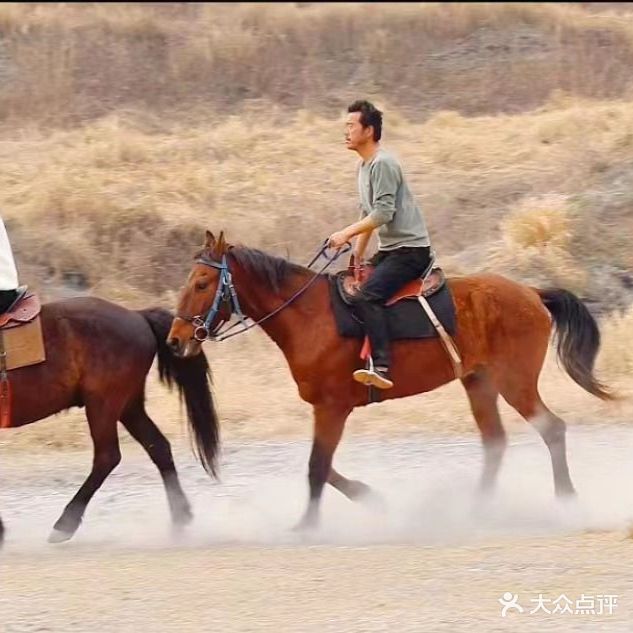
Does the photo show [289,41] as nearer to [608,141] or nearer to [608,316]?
[608,141]

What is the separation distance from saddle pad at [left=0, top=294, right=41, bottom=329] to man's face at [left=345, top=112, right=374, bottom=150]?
230 cm

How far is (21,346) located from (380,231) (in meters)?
2.48

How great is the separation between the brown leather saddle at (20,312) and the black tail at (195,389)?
0.82 metres

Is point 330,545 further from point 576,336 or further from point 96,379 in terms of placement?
point 576,336

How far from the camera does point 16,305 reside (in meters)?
8.80

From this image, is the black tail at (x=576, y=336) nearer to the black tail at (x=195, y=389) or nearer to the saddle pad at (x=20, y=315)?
the black tail at (x=195, y=389)

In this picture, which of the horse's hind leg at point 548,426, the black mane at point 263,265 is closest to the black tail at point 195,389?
the black mane at point 263,265

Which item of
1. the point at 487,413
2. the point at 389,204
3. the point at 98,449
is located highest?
the point at 389,204

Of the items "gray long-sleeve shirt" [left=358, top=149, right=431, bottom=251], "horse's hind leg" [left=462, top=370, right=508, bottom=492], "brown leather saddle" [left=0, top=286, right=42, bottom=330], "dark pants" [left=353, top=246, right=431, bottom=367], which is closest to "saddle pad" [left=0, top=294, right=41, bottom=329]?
"brown leather saddle" [left=0, top=286, right=42, bottom=330]

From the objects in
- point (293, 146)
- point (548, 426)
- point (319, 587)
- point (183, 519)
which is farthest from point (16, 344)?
point (293, 146)

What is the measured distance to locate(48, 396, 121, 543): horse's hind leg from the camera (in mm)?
8820

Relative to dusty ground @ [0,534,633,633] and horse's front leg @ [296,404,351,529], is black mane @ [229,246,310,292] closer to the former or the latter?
horse's front leg @ [296,404,351,529]

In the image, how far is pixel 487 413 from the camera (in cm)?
989

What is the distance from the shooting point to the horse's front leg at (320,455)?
8820mm
